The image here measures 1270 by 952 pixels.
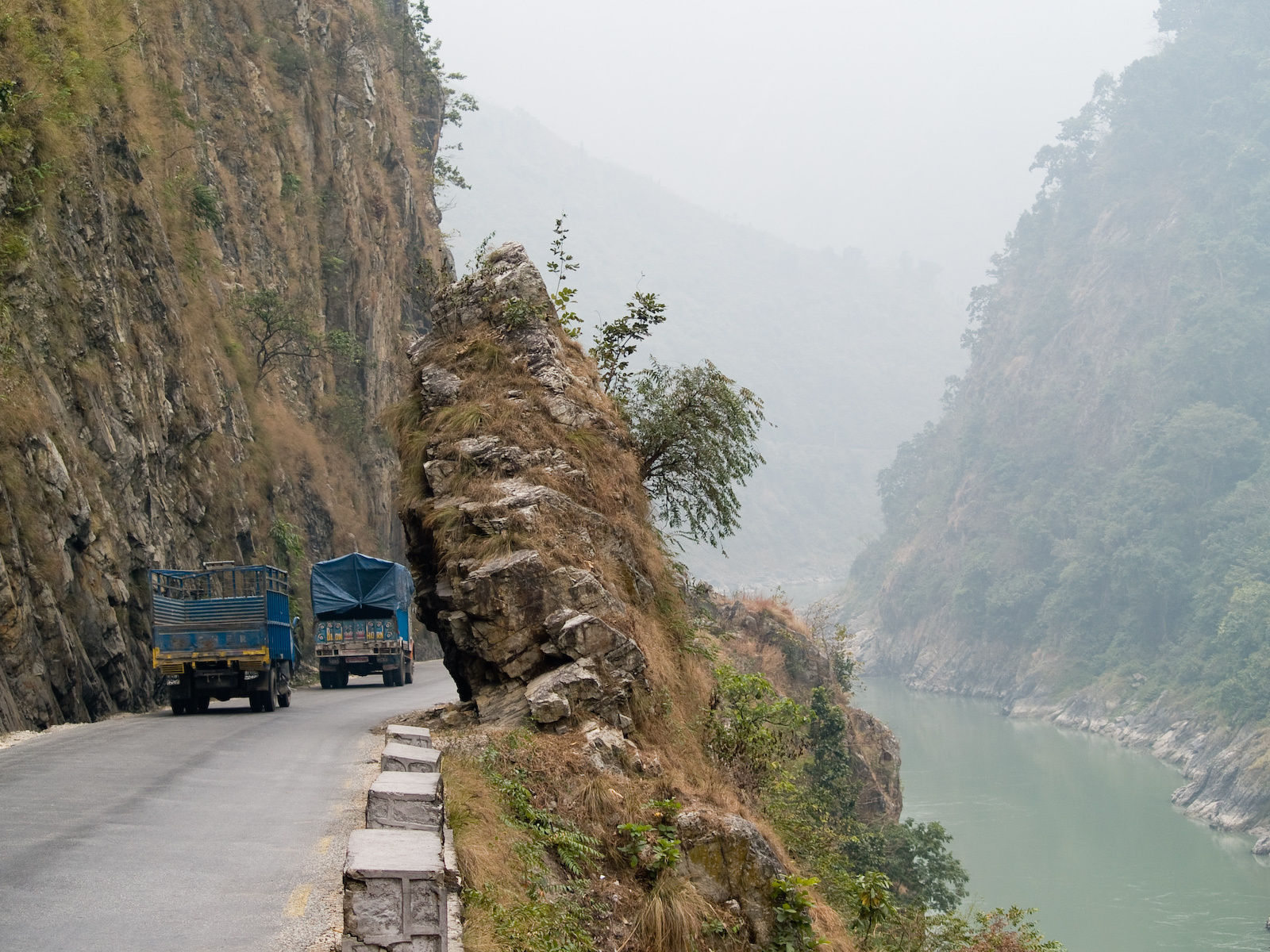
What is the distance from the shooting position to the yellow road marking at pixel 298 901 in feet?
23.7

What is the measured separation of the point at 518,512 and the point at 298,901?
7.39 metres

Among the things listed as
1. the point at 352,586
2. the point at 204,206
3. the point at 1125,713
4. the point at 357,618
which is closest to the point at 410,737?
the point at 352,586

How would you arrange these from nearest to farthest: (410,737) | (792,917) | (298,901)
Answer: (298,901), (792,917), (410,737)

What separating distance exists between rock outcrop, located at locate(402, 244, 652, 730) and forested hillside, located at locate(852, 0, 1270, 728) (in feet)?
187

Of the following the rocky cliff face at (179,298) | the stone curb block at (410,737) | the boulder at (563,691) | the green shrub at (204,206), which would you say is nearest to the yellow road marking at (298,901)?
the stone curb block at (410,737)

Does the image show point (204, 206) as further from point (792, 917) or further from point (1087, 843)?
point (1087, 843)

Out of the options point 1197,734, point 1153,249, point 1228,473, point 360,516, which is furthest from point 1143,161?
point 360,516

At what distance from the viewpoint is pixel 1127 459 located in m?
100

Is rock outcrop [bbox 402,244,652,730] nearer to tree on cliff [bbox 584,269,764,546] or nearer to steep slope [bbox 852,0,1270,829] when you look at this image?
tree on cliff [bbox 584,269,764,546]

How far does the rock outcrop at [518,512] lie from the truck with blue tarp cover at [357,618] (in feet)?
39.3

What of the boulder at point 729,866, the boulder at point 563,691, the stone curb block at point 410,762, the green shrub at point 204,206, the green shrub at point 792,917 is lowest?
the green shrub at point 792,917

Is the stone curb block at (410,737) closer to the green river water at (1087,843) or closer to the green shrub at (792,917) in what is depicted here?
the green shrub at (792,917)

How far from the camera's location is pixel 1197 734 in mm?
65125

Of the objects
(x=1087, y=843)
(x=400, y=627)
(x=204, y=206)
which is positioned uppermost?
(x=204, y=206)
